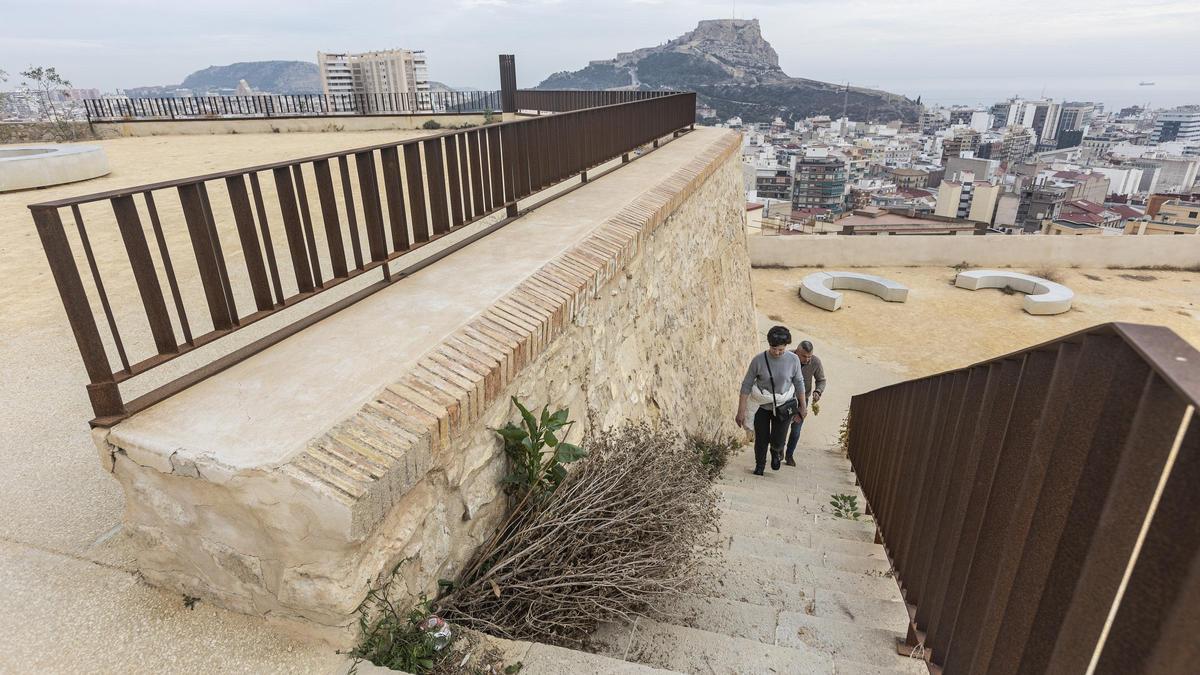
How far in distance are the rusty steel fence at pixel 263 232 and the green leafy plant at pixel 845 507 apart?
11.6ft

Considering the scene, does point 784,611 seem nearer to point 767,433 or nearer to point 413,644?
point 413,644

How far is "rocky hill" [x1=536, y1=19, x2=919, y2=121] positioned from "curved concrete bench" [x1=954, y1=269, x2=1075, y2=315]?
403ft

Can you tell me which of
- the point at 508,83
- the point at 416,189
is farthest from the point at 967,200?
the point at 416,189

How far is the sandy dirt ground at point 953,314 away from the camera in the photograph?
556 inches

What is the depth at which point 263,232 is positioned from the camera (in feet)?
8.89

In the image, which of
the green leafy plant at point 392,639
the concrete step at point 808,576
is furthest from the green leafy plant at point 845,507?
the green leafy plant at point 392,639

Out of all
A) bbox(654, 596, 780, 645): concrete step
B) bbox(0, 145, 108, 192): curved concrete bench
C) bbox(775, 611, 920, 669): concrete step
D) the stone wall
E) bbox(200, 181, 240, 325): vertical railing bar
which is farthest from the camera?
the stone wall

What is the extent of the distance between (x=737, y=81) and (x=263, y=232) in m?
172

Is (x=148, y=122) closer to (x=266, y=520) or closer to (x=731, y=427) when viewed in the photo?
(x=731, y=427)

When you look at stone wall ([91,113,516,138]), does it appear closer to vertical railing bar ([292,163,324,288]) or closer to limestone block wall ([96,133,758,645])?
limestone block wall ([96,133,758,645])

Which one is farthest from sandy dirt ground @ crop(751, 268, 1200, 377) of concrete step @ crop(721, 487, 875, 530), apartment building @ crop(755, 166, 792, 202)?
apartment building @ crop(755, 166, 792, 202)

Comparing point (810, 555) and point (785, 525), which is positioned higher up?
point (810, 555)

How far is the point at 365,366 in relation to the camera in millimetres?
2576

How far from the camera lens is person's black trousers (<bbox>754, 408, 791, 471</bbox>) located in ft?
18.5
